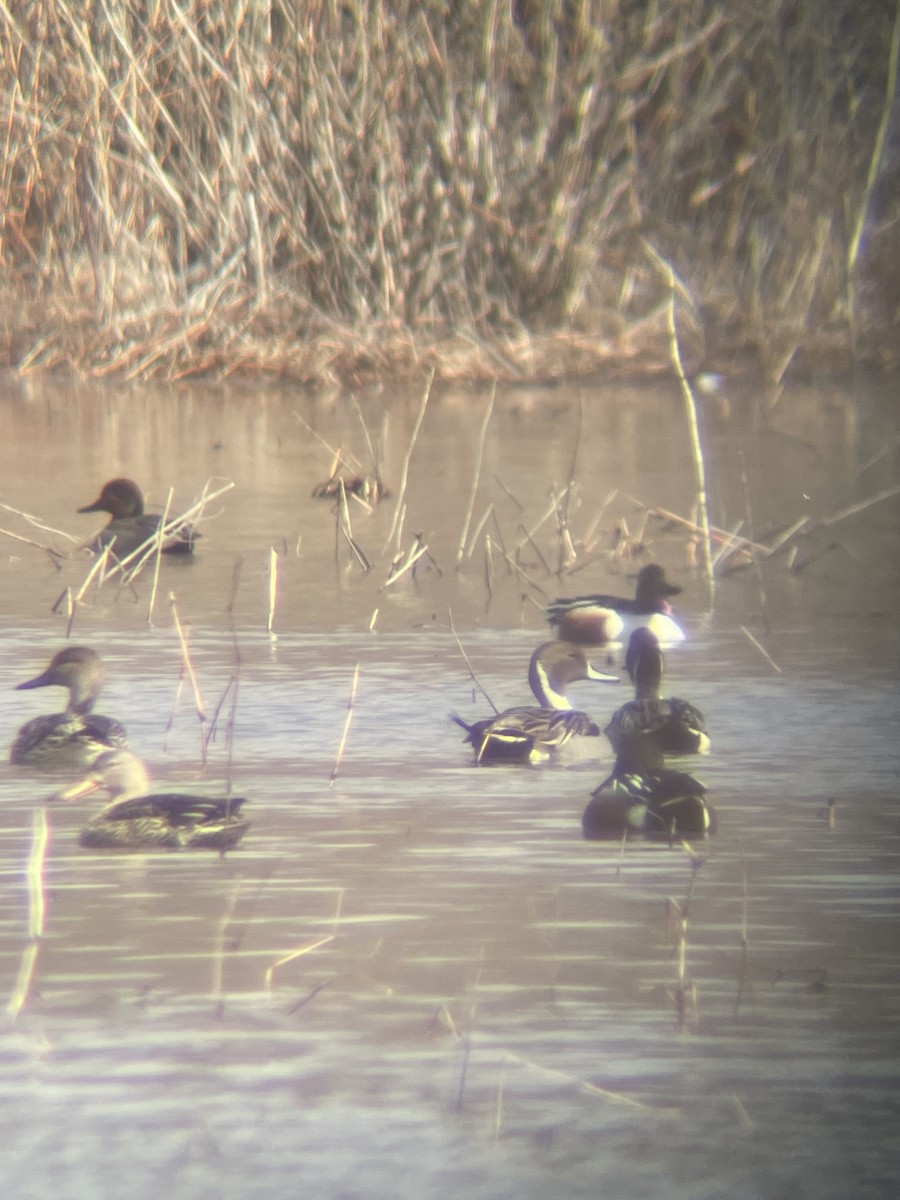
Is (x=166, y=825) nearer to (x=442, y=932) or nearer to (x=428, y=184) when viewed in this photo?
(x=442, y=932)

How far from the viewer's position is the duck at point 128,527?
8.42 m

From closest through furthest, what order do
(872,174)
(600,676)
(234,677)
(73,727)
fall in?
(73,727), (234,677), (600,676), (872,174)

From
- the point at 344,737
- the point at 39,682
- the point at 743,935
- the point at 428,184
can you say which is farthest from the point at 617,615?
the point at 428,184

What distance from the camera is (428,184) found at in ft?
51.7

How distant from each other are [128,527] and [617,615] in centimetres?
253

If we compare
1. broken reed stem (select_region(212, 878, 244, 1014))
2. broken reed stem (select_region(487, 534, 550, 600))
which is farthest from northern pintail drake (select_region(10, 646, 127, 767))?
broken reed stem (select_region(487, 534, 550, 600))

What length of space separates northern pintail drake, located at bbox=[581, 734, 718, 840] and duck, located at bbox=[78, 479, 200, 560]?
333 cm

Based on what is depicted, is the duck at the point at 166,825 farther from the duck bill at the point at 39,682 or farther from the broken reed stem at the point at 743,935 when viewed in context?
the duck bill at the point at 39,682

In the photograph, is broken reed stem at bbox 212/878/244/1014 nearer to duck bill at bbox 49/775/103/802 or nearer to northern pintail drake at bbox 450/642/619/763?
duck bill at bbox 49/775/103/802

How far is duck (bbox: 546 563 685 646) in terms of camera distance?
268 inches

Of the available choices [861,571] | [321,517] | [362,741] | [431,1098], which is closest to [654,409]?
[321,517]

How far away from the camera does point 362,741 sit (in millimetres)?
5383

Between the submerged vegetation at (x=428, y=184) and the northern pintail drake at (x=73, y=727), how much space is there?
940 centimetres

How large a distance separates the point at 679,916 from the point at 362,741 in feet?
5.12
